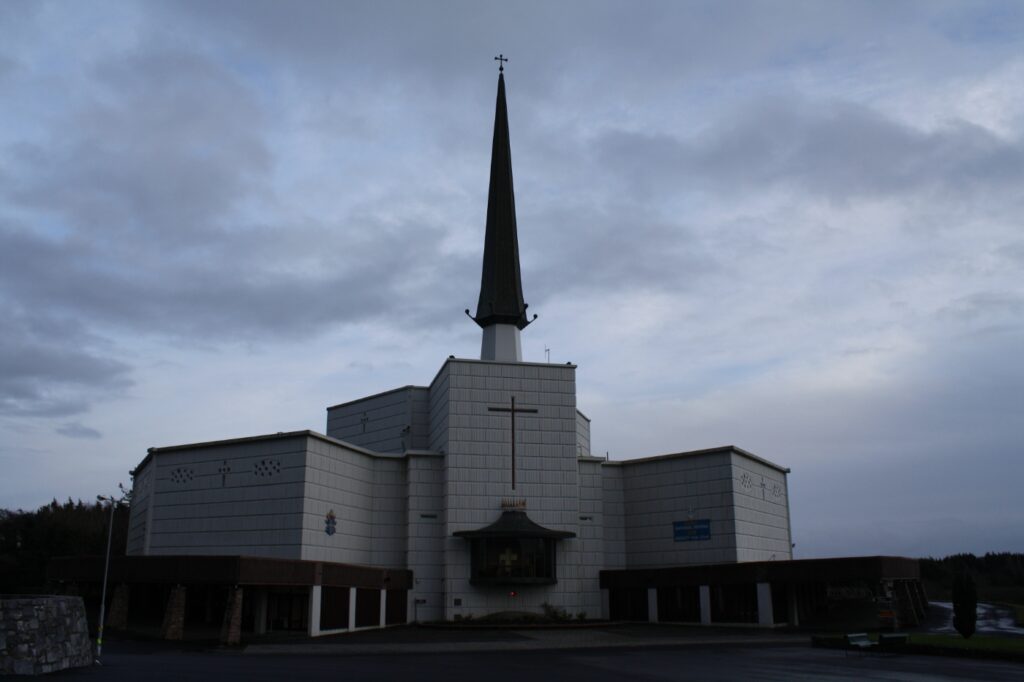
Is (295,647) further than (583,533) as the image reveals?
No

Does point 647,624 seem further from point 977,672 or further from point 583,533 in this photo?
point 977,672

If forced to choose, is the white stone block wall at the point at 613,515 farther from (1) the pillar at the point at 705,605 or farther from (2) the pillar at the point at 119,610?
(2) the pillar at the point at 119,610

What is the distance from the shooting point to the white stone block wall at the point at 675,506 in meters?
47.4

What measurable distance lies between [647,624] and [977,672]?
2456 centimetres

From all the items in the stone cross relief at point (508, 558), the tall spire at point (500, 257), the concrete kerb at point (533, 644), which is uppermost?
the tall spire at point (500, 257)

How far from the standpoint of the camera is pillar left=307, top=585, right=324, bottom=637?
37.8 meters

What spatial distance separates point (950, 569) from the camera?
8131 centimetres

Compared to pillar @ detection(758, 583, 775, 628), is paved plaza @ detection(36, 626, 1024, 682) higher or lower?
lower

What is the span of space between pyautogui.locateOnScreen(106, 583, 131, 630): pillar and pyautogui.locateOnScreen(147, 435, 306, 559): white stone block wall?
15.9 ft

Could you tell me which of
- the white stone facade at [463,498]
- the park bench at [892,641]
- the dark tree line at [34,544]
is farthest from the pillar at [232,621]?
the dark tree line at [34,544]

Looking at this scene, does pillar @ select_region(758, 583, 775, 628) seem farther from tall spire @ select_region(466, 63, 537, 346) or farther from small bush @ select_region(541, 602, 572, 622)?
tall spire @ select_region(466, 63, 537, 346)

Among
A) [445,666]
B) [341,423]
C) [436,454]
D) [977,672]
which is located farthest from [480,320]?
[977,672]

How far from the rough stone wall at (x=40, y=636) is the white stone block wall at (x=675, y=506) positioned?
1294 inches

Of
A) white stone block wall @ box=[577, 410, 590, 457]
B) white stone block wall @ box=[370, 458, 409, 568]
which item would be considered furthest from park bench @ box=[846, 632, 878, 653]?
white stone block wall @ box=[577, 410, 590, 457]
